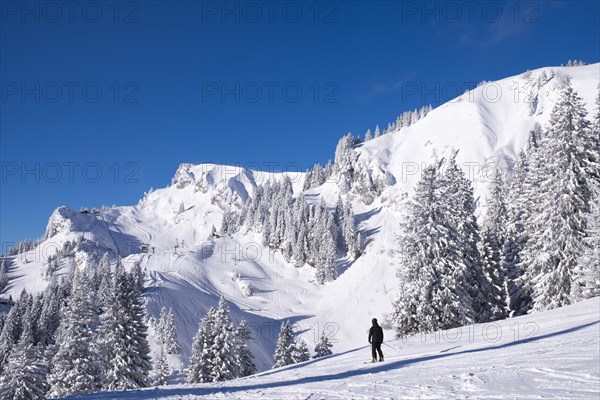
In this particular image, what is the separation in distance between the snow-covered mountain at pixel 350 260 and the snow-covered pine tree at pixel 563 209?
35.8m

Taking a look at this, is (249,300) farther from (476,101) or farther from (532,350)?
(476,101)

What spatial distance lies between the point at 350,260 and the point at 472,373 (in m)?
109

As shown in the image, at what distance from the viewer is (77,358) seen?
98.3 feet

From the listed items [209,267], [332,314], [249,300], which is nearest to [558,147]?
[332,314]

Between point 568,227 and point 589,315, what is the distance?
37.2ft

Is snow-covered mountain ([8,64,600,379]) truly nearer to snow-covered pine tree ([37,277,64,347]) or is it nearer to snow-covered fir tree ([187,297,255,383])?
snow-covered pine tree ([37,277,64,347])

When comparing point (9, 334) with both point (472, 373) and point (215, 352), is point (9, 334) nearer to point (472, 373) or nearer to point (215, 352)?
point (215, 352)

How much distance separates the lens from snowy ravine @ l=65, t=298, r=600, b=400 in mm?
9594

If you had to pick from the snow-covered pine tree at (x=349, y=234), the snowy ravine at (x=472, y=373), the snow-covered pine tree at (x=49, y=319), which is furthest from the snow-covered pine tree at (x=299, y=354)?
the snow-covered pine tree at (x=349, y=234)

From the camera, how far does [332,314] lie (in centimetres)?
9200

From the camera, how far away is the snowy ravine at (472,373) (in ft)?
31.5

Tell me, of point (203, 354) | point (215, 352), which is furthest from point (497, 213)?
point (203, 354)

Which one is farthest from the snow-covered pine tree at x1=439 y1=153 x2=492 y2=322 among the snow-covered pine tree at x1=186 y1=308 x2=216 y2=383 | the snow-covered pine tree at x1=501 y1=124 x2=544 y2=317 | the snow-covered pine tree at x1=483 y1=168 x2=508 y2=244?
the snow-covered pine tree at x1=186 y1=308 x2=216 y2=383

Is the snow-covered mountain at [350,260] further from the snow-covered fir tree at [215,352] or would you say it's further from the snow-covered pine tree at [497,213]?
the snow-covered pine tree at [497,213]
